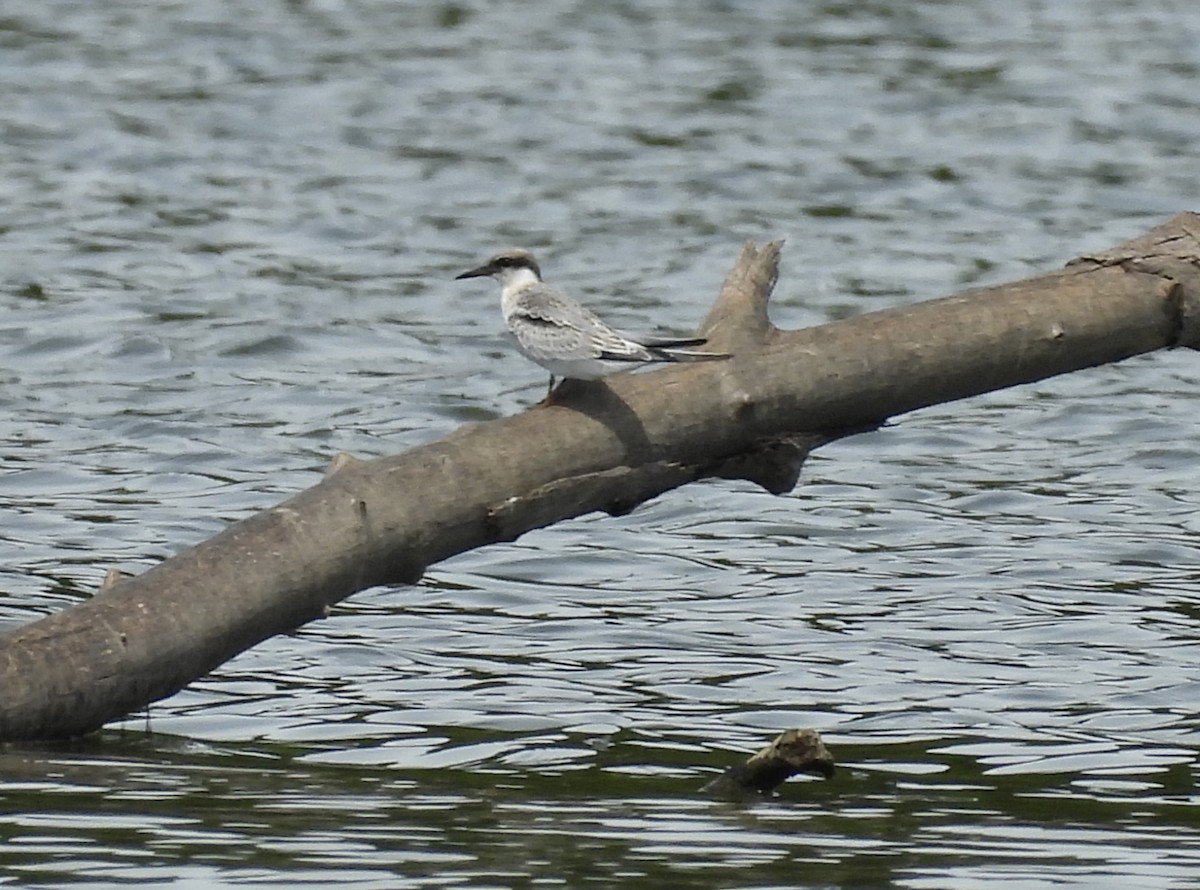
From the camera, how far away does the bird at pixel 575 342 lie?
681 cm

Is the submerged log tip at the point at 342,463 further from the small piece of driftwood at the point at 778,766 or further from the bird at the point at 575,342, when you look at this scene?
the small piece of driftwood at the point at 778,766

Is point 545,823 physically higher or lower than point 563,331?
lower

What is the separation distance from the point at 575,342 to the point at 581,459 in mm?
325

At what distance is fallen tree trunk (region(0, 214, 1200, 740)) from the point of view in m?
6.63

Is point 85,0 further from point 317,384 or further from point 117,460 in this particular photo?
point 117,460

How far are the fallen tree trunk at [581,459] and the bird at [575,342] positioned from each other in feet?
0.40

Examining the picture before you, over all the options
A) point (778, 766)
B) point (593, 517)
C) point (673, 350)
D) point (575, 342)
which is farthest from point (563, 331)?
point (593, 517)

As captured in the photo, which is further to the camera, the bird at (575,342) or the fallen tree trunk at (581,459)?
the bird at (575,342)

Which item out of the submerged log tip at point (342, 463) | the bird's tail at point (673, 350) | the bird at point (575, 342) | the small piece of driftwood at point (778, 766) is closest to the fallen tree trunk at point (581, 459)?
the submerged log tip at point (342, 463)

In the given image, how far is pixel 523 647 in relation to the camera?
8672 millimetres

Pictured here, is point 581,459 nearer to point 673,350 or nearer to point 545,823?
point 673,350

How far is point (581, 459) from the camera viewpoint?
6.92m

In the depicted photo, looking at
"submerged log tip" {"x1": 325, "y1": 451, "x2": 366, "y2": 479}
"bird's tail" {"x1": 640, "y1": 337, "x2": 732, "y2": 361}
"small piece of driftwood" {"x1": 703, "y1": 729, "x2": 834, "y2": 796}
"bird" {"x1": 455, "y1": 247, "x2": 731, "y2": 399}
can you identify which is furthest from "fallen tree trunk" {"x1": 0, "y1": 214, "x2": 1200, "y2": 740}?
"small piece of driftwood" {"x1": 703, "y1": 729, "x2": 834, "y2": 796}

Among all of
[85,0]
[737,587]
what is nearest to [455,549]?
[737,587]
